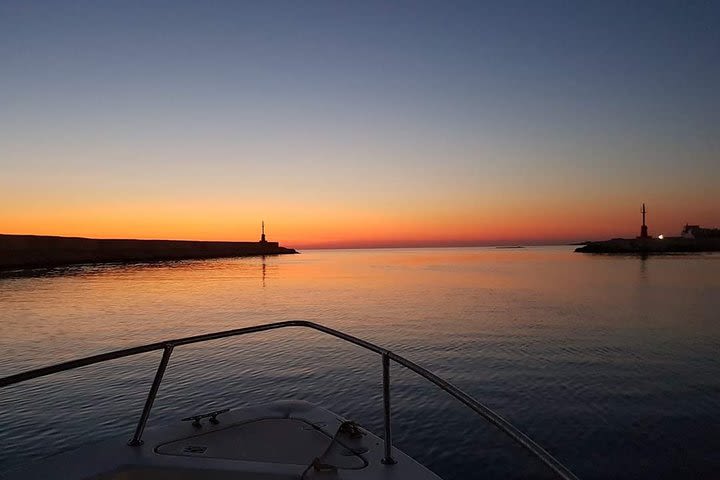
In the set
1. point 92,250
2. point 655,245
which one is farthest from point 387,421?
point 655,245

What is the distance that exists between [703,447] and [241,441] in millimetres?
7019

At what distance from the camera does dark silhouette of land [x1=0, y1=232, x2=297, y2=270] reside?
2496 inches

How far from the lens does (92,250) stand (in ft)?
284

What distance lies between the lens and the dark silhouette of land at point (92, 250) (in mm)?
63406

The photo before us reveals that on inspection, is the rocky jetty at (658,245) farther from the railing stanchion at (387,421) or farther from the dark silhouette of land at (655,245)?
the railing stanchion at (387,421)

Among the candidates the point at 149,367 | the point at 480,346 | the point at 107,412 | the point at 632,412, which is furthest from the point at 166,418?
the point at 480,346

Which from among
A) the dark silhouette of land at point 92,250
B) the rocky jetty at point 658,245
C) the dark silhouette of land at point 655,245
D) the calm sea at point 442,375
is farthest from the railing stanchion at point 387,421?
the rocky jetty at point 658,245

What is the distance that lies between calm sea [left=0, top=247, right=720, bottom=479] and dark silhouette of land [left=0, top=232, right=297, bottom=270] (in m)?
48.0

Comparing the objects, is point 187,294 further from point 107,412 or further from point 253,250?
point 253,250

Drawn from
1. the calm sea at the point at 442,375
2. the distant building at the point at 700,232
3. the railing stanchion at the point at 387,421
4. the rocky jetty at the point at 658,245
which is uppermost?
the distant building at the point at 700,232

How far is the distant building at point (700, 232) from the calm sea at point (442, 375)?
11856 cm

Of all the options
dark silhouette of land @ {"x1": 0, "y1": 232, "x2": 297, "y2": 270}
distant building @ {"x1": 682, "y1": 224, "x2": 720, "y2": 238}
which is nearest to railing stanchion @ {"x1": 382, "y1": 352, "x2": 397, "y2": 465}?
dark silhouette of land @ {"x1": 0, "y1": 232, "x2": 297, "y2": 270}

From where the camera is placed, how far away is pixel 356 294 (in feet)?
105

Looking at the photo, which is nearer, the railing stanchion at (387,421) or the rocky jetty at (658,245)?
the railing stanchion at (387,421)
